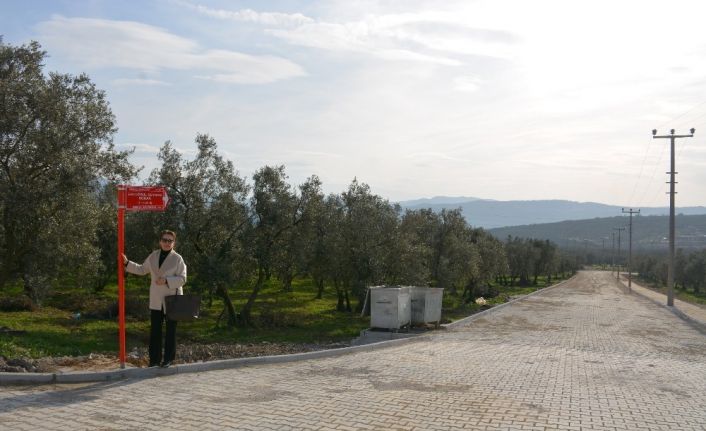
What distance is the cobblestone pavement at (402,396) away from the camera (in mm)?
6684

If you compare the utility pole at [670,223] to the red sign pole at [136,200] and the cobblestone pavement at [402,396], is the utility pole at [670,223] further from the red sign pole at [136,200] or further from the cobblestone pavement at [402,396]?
the red sign pole at [136,200]

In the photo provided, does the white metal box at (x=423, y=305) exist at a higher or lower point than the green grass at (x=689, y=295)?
higher

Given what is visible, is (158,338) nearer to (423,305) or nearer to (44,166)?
(44,166)

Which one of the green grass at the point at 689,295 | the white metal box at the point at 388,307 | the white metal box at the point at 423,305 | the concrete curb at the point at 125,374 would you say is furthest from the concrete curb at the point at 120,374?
the green grass at the point at 689,295

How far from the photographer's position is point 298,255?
24562mm

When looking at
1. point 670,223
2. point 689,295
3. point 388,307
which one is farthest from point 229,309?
point 689,295

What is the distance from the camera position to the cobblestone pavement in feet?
21.9

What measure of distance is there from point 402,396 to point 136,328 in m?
16.6

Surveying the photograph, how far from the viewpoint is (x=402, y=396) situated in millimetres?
8164

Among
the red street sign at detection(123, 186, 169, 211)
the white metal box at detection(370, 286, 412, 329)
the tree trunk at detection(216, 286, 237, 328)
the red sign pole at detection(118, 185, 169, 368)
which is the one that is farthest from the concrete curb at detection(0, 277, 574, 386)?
the tree trunk at detection(216, 286, 237, 328)

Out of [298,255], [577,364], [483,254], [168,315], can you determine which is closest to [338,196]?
[298,255]

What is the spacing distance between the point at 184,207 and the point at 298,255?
5.20 meters

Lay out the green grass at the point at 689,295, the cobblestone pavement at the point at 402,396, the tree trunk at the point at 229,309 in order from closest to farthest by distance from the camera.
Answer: the cobblestone pavement at the point at 402,396, the tree trunk at the point at 229,309, the green grass at the point at 689,295

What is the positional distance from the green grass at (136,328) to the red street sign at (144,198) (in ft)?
22.3
